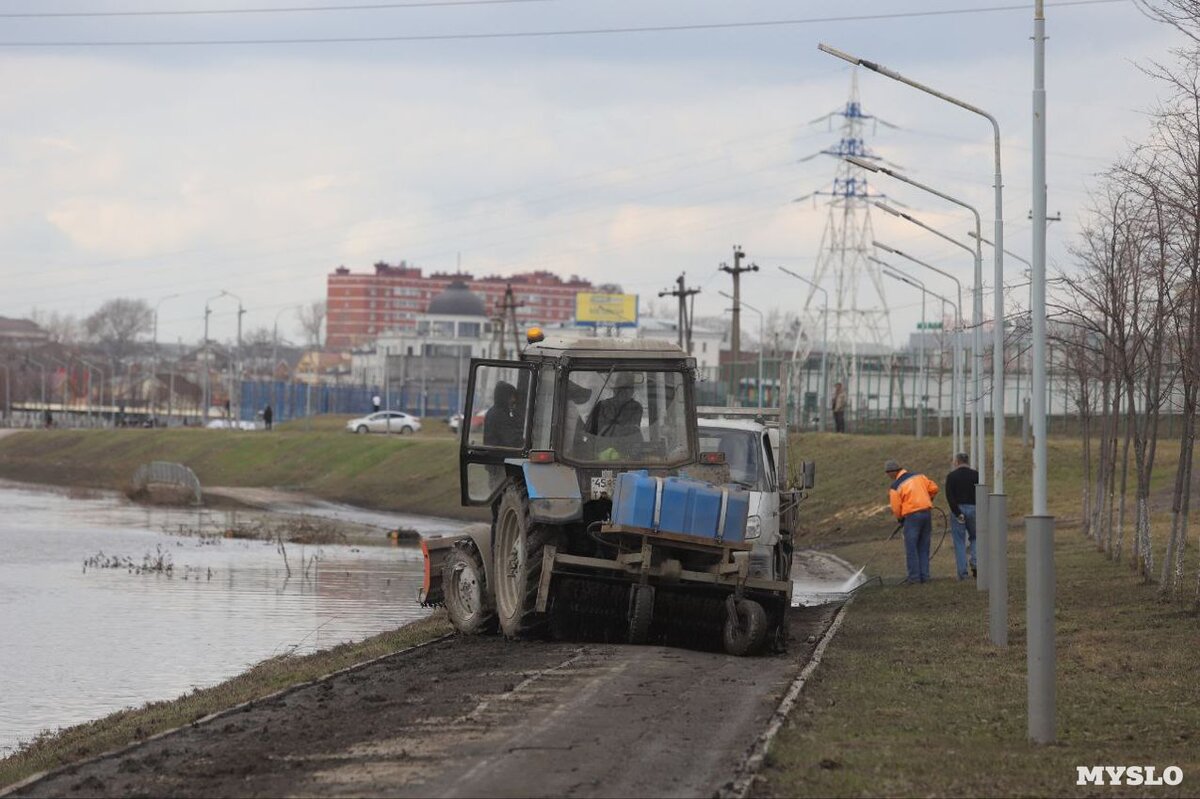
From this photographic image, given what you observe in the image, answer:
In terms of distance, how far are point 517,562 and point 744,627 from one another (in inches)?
96.3

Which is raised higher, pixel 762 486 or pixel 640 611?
pixel 762 486

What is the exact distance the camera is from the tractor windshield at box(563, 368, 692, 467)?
1731 centimetres

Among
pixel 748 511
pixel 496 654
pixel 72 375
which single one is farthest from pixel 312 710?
pixel 72 375

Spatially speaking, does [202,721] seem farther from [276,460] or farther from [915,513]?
[276,460]

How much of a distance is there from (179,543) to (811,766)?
34289mm

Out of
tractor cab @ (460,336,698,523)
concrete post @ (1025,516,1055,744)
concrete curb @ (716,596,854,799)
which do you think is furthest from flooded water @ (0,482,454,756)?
concrete post @ (1025,516,1055,744)

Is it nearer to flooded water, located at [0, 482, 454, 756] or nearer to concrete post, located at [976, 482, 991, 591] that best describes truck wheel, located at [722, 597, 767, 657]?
concrete post, located at [976, 482, 991, 591]

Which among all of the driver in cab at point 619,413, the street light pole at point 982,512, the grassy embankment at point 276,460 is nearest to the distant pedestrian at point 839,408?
the grassy embankment at point 276,460

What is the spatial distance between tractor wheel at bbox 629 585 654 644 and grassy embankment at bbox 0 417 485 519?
3607 centimetres

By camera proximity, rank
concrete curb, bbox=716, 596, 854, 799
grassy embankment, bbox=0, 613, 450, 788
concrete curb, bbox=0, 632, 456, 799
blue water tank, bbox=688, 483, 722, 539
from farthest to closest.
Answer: blue water tank, bbox=688, 483, 722, 539 → grassy embankment, bbox=0, 613, 450, 788 → concrete curb, bbox=0, 632, 456, 799 → concrete curb, bbox=716, 596, 854, 799

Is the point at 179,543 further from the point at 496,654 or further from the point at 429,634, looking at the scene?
the point at 496,654

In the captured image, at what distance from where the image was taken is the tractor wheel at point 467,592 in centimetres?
1831

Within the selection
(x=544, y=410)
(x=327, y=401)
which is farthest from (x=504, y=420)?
(x=327, y=401)

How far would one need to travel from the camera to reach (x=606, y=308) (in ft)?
463
